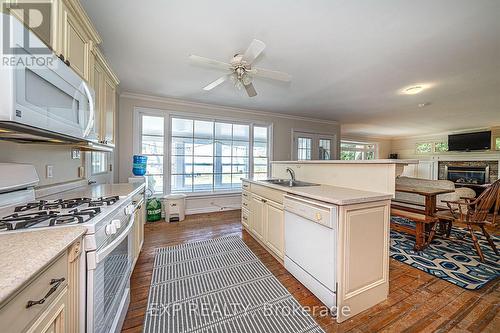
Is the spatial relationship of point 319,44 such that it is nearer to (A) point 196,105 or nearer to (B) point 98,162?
(A) point 196,105

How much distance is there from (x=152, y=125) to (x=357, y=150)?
809cm

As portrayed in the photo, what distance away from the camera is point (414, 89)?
3.23m

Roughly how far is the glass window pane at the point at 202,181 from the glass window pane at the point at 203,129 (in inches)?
34.4

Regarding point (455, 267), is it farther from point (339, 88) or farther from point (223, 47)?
point (223, 47)

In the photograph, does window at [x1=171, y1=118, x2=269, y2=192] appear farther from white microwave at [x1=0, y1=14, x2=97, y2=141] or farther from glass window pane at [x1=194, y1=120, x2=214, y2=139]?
white microwave at [x1=0, y1=14, x2=97, y2=141]

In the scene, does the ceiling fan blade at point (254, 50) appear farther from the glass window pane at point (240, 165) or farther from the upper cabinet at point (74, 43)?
the glass window pane at point (240, 165)

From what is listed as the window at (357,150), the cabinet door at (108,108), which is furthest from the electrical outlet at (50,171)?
the window at (357,150)

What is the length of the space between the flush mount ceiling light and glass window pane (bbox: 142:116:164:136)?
4503mm

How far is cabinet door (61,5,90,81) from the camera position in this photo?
1235 mm

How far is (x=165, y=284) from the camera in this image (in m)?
1.84

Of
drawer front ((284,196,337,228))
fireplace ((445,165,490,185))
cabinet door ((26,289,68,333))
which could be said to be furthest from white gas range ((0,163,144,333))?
fireplace ((445,165,490,185))

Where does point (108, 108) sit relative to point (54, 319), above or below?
above

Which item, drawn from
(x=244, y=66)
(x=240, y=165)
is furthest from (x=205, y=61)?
(x=240, y=165)

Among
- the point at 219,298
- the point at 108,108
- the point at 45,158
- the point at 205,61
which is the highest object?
the point at 205,61
